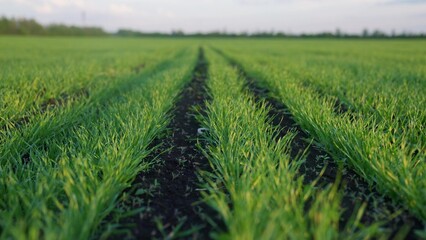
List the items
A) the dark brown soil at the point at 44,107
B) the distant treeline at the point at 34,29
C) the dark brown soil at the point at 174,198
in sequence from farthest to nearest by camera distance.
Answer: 1. the distant treeline at the point at 34,29
2. the dark brown soil at the point at 44,107
3. the dark brown soil at the point at 174,198

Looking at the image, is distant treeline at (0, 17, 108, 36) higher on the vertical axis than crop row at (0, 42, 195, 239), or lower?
lower

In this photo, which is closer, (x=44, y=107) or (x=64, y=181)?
(x=64, y=181)

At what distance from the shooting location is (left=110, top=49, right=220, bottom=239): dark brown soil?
5.62ft

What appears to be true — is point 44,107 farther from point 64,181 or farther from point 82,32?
point 82,32

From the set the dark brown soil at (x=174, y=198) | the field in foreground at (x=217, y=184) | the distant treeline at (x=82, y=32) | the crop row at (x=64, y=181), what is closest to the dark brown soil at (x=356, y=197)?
the field in foreground at (x=217, y=184)

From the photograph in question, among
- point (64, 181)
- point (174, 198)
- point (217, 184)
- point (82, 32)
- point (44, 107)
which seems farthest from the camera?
point (82, 32)

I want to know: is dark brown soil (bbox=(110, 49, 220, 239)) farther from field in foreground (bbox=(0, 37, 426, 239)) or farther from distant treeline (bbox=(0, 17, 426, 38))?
distant treeline (bbox=(0, 17, 426, 38))

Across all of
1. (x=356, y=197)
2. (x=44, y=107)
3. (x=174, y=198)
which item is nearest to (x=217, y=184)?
(x=174, y=198)

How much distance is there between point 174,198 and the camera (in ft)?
6.81

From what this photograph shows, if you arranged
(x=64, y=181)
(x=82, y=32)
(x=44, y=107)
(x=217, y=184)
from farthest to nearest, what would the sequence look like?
(x=82, y=32), (x=44, y=107), (x=217, y=184), (x=64, y=181)

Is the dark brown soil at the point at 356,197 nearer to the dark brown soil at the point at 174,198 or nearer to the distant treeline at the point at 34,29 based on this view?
the dark brown soil at the point at 174,198

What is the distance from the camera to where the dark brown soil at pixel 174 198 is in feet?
5.62

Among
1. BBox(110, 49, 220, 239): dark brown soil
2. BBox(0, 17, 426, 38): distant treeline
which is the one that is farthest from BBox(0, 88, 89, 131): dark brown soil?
BBox(0, 17, 426, 38): distant treeline

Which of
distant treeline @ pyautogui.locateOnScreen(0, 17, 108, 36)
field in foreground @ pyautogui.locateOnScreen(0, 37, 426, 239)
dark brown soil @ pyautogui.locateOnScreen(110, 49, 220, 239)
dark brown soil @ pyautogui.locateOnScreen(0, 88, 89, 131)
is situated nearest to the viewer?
field in foreground @ pyautogui.locateOnScreen(0, 37, 426, 239)
